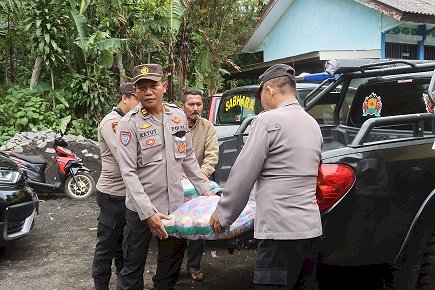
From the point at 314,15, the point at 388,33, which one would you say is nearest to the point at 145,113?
the point at 388,33

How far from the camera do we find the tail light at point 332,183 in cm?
267

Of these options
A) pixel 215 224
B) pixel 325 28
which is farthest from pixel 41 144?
pixel 325 28

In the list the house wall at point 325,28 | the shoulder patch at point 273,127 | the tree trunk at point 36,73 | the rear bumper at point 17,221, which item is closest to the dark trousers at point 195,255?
the rear bumper at point 17,221

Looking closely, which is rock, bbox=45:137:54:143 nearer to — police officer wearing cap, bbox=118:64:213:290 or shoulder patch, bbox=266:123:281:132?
police officer wearing cap, bbox=118:64:213:290

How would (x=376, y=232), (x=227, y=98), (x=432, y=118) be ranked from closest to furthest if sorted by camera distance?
(x=376, y=232) → (x=432, y=118) → (x=227, y=98)

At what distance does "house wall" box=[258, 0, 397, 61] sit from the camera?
13.2 metres

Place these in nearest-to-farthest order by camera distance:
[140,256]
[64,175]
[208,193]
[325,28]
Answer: [140,256] < [208,193] < [64,175] < [325,28]

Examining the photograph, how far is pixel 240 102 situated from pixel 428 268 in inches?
180

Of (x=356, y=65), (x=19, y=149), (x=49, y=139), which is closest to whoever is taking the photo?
(x=356, y=65)

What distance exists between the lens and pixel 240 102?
7.14 meters

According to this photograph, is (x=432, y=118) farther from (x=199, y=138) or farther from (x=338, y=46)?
(x=338, y=46)

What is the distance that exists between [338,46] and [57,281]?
1192 cm

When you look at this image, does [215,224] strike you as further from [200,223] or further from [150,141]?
[150,141]

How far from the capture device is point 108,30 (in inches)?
429
